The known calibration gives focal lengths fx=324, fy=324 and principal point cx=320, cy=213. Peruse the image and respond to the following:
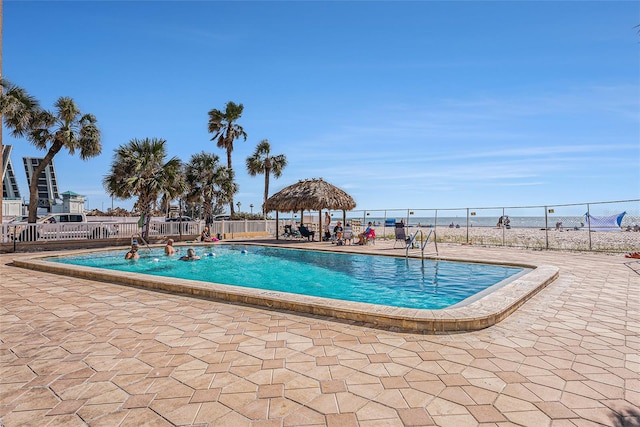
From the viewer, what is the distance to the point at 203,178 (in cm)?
2111

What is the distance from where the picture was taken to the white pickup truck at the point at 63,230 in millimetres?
12766

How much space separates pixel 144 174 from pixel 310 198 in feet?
26.6

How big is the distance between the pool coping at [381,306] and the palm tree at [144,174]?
8.98 metres

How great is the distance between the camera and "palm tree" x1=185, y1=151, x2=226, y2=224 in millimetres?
20953

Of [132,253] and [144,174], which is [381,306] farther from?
[144,174]

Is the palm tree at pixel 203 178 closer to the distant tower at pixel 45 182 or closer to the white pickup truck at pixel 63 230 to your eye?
the white pickup truck at pixel 63 230

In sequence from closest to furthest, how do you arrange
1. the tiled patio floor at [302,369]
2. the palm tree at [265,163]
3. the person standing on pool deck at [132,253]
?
the tiled patio floor at [302,369] < the person standing on pool deck at [132,253] < the palm tree at [265,163]

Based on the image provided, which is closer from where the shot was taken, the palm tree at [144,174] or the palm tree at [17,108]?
the palm tree at [17,108]

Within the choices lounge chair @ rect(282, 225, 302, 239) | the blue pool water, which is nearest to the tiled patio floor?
the blue pool water

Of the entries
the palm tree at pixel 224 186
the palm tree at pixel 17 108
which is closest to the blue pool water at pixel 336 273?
the palm tree at pixel 17 108

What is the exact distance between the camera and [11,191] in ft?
132

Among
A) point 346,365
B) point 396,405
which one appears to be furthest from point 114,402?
point 396,405

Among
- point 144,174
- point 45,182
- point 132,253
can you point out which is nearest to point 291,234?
point 144,174

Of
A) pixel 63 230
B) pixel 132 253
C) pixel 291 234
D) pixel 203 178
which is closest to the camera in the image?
pixel 132 253
